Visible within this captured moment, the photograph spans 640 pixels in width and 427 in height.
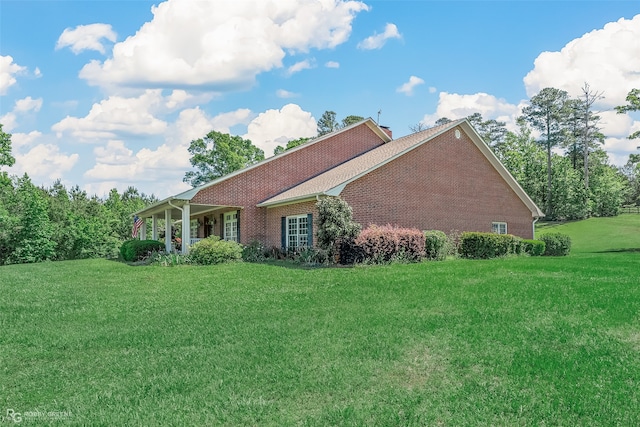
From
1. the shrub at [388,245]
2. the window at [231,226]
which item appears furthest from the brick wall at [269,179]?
the shrub at [388,245]

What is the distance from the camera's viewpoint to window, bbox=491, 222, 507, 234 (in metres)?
21.8

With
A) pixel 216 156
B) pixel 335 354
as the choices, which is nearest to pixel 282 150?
pixel 216 156

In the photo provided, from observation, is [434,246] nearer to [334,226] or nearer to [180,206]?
[334,226]

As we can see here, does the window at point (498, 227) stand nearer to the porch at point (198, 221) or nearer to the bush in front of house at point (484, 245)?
the bush in front of house at point (484, 245)

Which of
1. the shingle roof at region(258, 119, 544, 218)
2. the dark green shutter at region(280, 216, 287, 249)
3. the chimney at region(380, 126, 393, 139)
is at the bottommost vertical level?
the dark green shutter at region(280, 216, 287, 249)

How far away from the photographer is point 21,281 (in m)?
13.7

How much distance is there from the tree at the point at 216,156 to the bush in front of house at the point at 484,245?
98.7 ft

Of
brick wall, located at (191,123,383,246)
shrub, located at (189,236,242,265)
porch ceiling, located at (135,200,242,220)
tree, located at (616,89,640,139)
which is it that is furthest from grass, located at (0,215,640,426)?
tree, located at (616,89,640,139)

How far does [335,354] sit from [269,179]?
15.4m

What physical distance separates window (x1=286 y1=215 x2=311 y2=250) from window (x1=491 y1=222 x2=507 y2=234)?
967cm

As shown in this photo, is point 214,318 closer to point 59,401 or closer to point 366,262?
point 59,401

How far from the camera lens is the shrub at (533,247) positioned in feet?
65.9

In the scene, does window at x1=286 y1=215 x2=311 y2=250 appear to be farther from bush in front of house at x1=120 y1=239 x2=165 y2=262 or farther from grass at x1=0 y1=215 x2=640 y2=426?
bush in front of house at x1=120 y1=239 x2=165 y2=262

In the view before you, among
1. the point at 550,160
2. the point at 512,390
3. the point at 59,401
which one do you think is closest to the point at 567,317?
the point at 512,390
